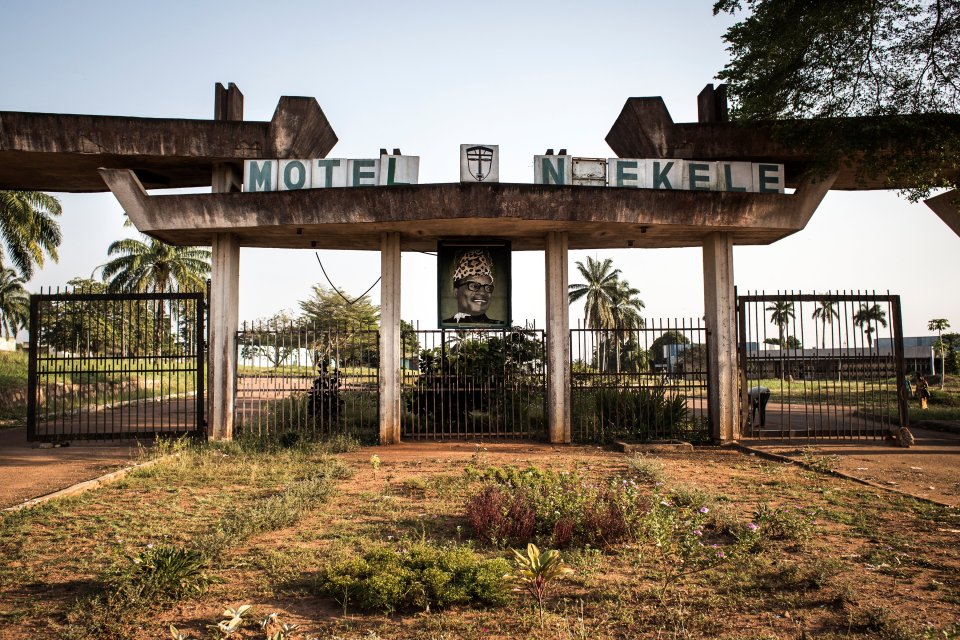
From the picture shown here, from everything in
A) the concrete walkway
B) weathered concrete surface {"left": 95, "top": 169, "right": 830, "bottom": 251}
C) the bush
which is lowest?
the concrete walkway

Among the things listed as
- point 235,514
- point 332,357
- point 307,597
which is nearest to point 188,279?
point 332,357

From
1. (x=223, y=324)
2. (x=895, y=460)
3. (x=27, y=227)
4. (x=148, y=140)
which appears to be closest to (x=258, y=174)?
(x=148, y=140)

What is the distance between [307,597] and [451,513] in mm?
2436

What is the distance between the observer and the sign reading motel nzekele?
11.8 metres

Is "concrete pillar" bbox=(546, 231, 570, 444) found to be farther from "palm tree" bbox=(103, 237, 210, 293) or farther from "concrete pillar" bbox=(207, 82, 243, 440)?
"palm tree" bbox=(103, 237, 210, 293)

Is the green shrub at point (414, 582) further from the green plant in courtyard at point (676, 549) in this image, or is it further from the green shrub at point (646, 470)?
the green shrub at point (646, 470)

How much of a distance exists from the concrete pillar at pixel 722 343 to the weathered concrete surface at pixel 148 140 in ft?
26.8

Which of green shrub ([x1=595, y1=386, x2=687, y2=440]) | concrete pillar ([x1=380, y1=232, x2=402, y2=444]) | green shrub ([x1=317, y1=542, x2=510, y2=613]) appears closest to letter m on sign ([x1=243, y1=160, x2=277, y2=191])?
concrete pillar ([x1=380, y1=232, x2=402, y2=444])

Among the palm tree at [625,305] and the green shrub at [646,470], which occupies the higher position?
the palm tree at [625,305]

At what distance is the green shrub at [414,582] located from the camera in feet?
14.2

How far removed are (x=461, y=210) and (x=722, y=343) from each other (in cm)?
562

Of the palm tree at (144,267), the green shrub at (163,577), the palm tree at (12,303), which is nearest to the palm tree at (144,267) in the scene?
the palm tree at (144,267)

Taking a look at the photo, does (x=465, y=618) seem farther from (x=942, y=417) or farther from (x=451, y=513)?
(x=942, y=417)

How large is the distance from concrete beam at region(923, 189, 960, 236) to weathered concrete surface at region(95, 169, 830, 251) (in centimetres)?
321
